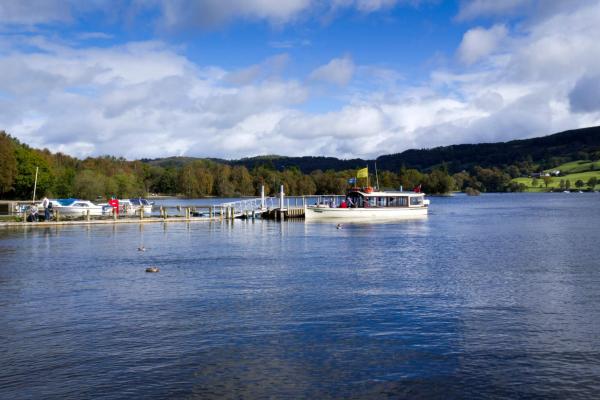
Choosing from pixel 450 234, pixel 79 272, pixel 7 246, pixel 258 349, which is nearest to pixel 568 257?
pixel 450 234

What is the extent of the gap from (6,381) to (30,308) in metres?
9.13

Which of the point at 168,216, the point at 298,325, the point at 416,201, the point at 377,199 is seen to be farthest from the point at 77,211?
the point at 298,325

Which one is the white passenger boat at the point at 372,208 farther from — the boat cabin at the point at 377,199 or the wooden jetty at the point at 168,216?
the wooden jetty at the point at 168,216

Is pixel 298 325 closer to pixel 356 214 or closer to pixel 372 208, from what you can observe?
pixel 356 214

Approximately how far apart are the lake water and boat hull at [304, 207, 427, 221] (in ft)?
146

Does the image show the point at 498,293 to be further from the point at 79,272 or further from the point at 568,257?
the point at 79,272

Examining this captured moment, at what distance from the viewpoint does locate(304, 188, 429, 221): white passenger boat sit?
87.4m

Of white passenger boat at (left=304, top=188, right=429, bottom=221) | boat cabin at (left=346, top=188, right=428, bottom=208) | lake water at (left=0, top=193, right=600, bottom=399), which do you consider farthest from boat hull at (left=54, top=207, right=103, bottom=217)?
lake water at (left=0, top=193, right=600, bottom=399)

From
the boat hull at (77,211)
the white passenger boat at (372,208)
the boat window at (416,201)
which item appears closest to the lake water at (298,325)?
the boat hull at (77,211)

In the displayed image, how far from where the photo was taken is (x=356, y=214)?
290 ft

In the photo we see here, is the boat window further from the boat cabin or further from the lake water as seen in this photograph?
the lake water

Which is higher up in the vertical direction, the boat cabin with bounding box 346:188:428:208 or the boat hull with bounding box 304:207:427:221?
the boat cabin with bounding box 346:188:428:208

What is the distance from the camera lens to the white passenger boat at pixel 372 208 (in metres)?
87.4

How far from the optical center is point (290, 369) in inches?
650
